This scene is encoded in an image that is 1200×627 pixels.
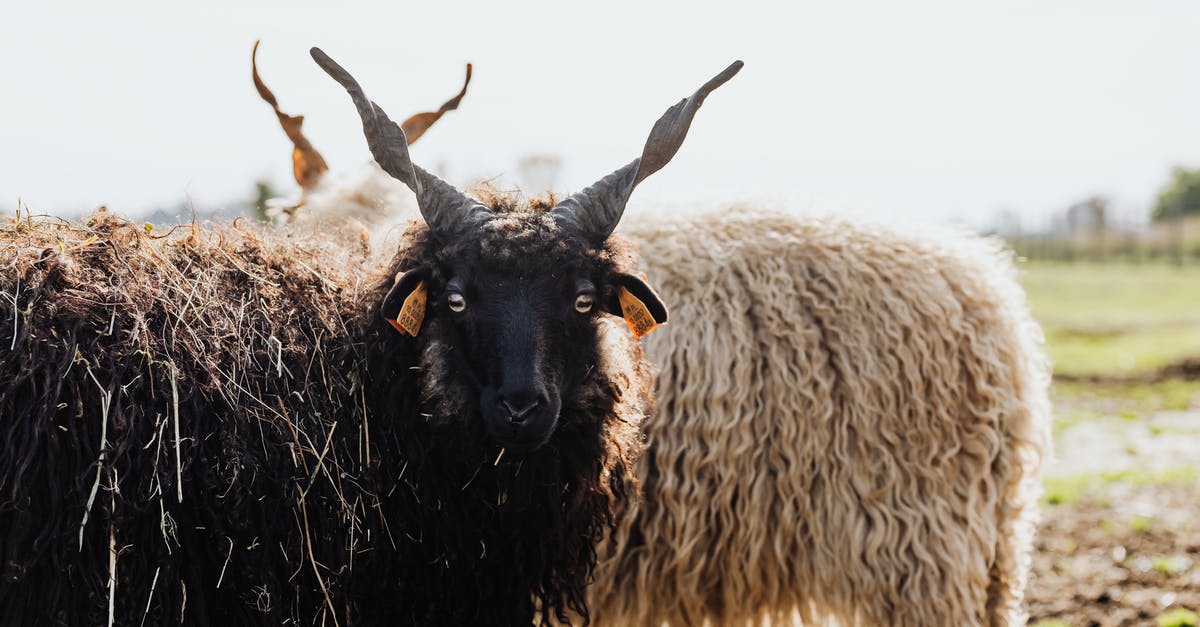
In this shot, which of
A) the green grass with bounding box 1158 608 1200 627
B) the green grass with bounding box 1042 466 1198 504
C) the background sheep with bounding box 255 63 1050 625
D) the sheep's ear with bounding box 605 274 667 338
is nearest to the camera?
the sheep's ear with bounding box 605 274 667 338

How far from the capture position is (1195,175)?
7575cm

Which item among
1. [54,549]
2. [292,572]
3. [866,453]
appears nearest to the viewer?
[54,549]

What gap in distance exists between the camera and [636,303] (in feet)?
10.5

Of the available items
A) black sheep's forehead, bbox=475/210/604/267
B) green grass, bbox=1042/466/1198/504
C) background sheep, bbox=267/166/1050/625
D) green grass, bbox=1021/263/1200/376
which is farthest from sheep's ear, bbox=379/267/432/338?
green grass, bbox=1042/466/1198/504

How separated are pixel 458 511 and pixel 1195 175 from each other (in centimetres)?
8897

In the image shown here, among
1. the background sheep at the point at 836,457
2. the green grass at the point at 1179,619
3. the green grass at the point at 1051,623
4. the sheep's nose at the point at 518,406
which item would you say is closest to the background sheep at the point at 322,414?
the sheep's nose at the point at 518,406

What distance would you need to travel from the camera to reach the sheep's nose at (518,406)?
2752 millimetres

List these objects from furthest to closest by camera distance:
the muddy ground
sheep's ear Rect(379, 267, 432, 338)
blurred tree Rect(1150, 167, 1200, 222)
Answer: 1. blurred tree Rect(1150, 167, 1200, 222)
2. the muddy ground
3. sheep's ear Rect(379, 267, 432, 338)

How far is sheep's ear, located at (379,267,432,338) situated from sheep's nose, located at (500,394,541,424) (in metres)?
0.45

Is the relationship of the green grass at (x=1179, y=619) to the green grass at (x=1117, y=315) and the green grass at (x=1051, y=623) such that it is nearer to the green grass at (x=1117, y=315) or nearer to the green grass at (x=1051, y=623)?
the green grass at (x=1051, y=623)

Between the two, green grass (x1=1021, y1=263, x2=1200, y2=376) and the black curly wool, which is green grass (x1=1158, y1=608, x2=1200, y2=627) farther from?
the black curly wool

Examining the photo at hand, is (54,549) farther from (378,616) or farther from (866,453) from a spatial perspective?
(866,453)

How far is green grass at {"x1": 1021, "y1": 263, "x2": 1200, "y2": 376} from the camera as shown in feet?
51.1

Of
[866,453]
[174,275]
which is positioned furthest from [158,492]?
[866,453]
